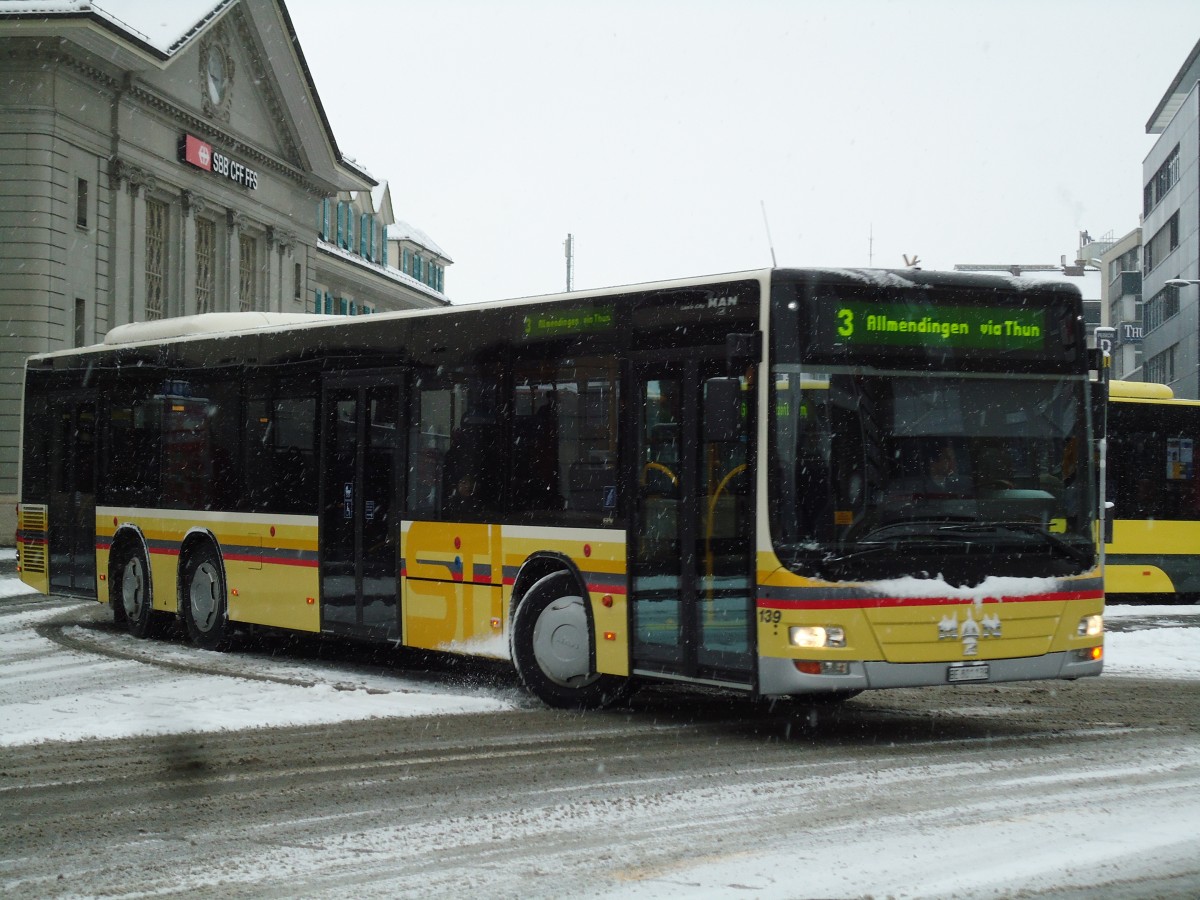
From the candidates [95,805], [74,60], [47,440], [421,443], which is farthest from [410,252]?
[95,805]

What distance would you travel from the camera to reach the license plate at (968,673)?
31.1 ft

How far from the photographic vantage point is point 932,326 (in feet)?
32.1

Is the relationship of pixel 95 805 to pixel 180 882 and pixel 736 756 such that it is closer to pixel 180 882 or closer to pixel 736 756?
pixel 180 882

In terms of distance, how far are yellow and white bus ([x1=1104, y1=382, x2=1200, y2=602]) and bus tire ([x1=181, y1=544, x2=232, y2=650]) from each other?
38.3ft

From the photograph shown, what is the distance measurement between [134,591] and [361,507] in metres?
4.65

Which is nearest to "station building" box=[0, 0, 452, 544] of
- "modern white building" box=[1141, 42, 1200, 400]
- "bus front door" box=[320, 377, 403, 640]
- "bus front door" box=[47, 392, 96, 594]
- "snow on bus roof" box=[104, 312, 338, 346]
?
"bus front door" box=[47, 392, 96, 594]

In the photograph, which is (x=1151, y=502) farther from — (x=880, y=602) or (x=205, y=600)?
(x=880, y=602)

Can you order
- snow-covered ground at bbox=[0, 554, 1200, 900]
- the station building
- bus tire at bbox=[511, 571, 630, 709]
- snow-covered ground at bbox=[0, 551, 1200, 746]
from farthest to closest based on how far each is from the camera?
the station building → bus tire at bbox=[511, 571, 630, 709] → snow-covered ground at bbox=[0, 551, 1200, 746] → snow-covered ground at bbox=[0, 554, 1200, 900]

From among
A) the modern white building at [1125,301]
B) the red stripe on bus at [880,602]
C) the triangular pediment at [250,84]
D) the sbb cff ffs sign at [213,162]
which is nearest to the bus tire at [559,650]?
the red stripe on bus at [880,602]

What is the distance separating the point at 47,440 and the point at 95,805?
11.1 meters

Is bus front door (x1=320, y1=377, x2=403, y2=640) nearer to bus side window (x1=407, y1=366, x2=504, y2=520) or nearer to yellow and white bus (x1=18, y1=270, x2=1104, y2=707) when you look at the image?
yellow and white bus (x1=18, y1=270, x2=1104, y2=707)

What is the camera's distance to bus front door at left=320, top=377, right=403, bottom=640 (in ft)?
42.5

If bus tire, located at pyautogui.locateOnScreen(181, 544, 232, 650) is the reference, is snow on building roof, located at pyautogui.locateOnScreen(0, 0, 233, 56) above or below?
above

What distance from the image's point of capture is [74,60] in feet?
123
